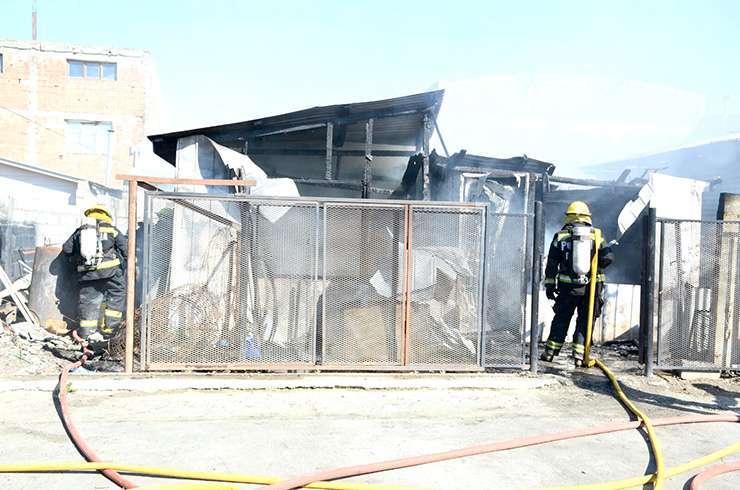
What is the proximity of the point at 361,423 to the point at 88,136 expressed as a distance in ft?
92.7

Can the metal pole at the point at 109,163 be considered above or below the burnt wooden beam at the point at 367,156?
above

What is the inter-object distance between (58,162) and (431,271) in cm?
2729

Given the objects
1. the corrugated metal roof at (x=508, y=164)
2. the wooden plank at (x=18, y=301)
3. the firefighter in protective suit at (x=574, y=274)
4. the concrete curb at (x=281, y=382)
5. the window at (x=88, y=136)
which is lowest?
the concrete curb at (x=281, y=382)

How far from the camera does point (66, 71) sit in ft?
89.5

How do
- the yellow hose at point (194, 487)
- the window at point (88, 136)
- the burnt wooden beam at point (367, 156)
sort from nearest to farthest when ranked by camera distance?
the yellow hose at point (194, 487) < the burnt wooden beam at point (367, 156) < the window at point (88, 136)

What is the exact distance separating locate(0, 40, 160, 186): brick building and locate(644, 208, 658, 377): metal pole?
86.1 ft

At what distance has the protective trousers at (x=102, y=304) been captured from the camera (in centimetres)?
643

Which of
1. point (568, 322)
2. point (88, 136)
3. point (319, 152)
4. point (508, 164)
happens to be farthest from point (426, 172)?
point (88, 136)

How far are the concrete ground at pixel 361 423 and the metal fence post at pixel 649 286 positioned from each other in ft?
0.88

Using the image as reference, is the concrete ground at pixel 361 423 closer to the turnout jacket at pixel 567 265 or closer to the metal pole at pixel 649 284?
the metal pole at pixel 649 284

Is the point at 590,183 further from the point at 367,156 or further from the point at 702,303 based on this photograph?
the point at 367,156

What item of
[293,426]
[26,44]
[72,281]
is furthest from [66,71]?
[293,426]

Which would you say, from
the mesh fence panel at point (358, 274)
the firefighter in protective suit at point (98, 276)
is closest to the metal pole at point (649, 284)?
the mesh fence panel at point (358, 274)

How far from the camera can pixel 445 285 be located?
5.84m
